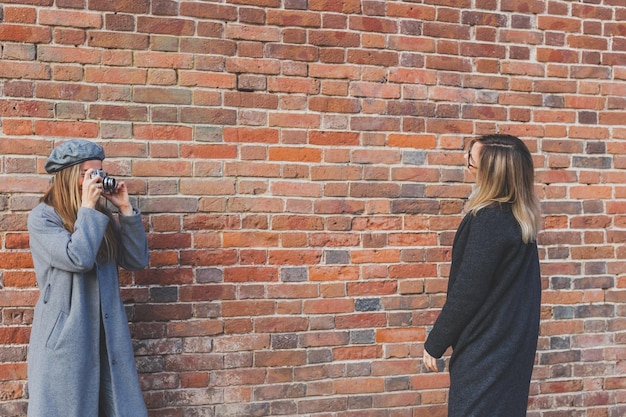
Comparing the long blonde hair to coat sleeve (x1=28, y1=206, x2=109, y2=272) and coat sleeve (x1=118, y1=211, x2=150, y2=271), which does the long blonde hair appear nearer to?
coat sleeve (x1=28, y1=206, x2=109, y2=272)

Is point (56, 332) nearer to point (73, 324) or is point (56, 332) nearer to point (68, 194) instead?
point (73, 324)

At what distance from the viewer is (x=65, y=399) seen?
2.37 meters

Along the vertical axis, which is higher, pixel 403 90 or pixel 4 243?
pixel 403 90

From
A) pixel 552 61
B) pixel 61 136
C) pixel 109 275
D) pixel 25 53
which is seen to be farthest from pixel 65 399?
pixel 552 61

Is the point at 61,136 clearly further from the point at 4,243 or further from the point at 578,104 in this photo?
the point at 578,104

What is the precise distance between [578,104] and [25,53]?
3237mm

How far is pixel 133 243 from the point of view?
8.66 ft

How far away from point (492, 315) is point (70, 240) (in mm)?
1853

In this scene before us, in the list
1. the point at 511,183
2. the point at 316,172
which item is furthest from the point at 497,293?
the point at 316,172

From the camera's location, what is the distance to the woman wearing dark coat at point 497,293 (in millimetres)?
2320

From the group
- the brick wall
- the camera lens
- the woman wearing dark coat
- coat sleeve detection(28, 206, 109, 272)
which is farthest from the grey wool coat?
the woman wearing dark coat

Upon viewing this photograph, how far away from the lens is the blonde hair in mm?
2352

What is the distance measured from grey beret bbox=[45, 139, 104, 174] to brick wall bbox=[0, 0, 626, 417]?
1.31 feet

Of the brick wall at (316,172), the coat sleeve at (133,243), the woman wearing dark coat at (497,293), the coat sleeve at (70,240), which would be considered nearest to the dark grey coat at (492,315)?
the woman wearing dark coat at (497,293)
